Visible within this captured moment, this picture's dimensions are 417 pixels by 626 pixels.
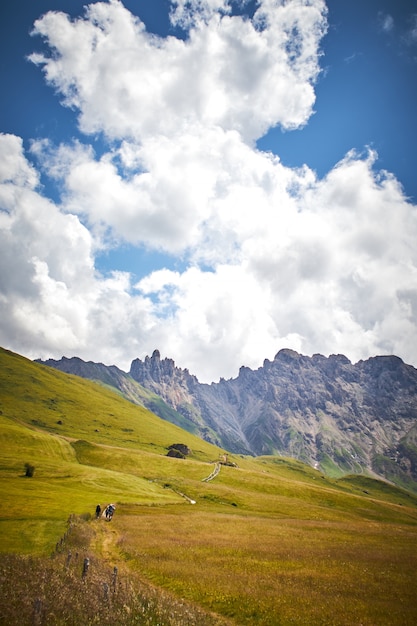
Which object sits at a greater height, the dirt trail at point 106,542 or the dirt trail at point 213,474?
the dirt trail at point 106,542

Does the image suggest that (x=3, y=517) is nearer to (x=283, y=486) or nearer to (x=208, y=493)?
(x=208, y=493)

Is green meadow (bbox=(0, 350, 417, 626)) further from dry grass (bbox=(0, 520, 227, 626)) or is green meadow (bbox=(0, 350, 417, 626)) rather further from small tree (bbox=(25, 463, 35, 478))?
small tree (bbox=(25, 463, 35, 478))

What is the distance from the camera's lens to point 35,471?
8300cm

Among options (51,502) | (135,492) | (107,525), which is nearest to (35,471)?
(135,492)

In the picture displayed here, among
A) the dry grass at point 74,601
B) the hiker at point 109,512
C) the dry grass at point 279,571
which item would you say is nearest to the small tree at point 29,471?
the hiker at point 109,512

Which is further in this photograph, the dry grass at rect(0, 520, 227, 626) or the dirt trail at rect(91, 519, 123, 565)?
the dirt trail at rect(91, 519, 123, 565)

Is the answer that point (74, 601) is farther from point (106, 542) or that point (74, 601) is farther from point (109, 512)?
point (109, 512)

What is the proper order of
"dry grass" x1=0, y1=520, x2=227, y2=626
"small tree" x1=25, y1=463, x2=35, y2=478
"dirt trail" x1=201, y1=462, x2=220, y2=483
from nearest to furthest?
"dry grass" x1=0, y1=520, x2=227, y2=626 < "small tree" x1=25, y1=463, x2=35, y2=478 < "dirt trail" x1=201, y1=462, x2=220, y2=483

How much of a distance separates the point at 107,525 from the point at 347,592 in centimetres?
3639

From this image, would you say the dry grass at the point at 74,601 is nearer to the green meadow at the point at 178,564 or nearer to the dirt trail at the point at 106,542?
the green meadow at the point at 178,564

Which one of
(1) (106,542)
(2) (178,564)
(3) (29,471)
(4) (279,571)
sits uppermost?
(4) (279,571)

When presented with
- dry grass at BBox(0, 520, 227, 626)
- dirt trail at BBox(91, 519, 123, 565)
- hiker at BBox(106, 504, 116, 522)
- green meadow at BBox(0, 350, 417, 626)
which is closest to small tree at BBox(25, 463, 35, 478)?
A: green meadow at BBox(0, 350, 417, 626)

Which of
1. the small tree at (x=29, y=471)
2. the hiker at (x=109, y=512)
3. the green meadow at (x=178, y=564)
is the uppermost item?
the green meadow at (x=178, y=564)

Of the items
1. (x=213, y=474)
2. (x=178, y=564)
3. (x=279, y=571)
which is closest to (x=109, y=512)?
(x=178, y=564)
